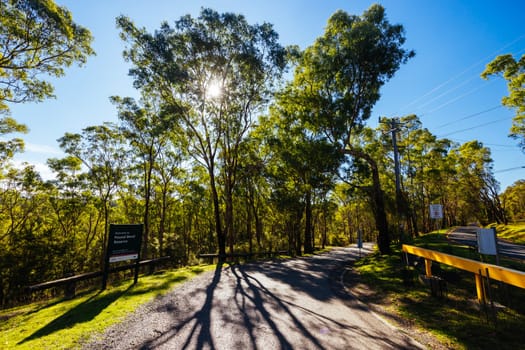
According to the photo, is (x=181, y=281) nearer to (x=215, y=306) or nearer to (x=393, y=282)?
(x=215, y=306)

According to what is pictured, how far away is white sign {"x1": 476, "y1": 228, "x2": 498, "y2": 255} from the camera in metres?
5.16

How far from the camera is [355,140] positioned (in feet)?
77.2

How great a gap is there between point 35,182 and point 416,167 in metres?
41.1

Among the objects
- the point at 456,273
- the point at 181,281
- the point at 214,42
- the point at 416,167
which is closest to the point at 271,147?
the point at 214,42

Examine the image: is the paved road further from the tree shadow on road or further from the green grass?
the green grass

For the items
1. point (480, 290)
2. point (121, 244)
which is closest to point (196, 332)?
point (121, 244)

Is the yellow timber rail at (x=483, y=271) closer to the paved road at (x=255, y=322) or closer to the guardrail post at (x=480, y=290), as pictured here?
the guardrail post at (x=480, y=290)

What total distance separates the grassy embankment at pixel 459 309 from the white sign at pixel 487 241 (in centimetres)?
110

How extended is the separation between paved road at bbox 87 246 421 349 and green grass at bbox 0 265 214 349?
458 mm

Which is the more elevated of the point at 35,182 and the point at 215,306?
the point at 35,182

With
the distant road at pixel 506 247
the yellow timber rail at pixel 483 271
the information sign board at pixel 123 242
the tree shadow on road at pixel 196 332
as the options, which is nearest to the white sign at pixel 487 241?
the yellow timber rail at pixel 483 271

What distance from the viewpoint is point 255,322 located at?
16.3 ft

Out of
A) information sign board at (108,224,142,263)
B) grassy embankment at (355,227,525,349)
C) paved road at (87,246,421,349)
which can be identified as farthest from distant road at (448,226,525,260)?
information sign board at (108,224,142,263)

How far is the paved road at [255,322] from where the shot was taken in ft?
13.4
